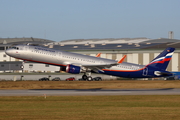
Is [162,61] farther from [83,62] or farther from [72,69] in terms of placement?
[72,69]

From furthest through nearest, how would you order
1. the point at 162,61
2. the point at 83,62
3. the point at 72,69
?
the point at 162,61 < the point at 83,62 < the point at 72,69

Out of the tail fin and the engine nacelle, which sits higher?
the tail fin

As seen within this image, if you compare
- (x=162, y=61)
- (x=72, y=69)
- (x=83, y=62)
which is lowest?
(x=72, y=69)

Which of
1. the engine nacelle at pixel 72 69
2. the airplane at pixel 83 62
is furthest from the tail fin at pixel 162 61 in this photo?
the engine nacelle at pixel 72 69

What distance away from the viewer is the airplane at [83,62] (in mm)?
53719

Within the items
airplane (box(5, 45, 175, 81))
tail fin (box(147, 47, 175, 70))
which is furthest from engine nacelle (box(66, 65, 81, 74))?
tail fin (box(147, 47, 175, 70))

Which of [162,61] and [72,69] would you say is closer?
[72,69]

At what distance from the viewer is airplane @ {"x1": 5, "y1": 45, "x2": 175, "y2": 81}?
53.7 m

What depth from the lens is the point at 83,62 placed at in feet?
191

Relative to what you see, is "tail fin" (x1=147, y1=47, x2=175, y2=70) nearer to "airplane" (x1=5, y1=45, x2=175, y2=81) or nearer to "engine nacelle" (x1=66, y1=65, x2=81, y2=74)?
"airplane" (x1=5, y1=45, x2=175, y2=81)

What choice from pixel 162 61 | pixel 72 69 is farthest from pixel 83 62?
pixel 162 61

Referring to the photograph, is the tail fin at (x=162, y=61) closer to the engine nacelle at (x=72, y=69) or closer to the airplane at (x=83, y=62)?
the airplane at (x=83, y=62)
